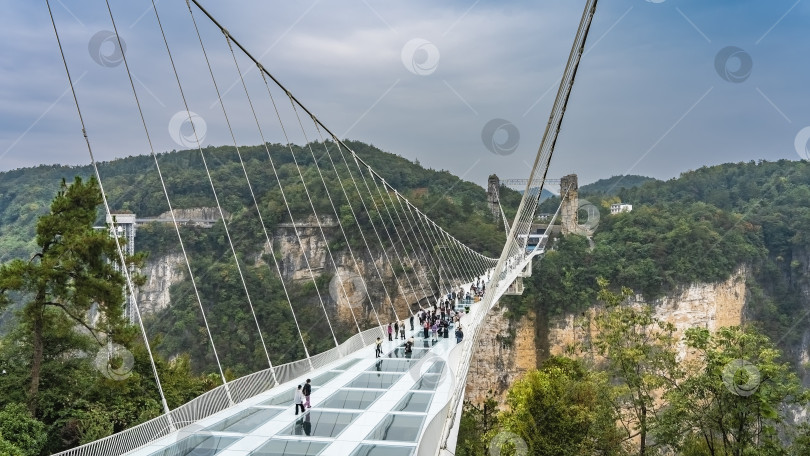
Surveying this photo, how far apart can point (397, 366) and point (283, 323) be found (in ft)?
87.3

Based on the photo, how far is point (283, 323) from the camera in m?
38.4

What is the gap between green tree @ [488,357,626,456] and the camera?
16.7 metres

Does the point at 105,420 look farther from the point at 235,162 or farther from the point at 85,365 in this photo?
the point at 235,162

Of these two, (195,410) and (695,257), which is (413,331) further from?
(695,257)

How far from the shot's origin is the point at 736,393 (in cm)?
1159

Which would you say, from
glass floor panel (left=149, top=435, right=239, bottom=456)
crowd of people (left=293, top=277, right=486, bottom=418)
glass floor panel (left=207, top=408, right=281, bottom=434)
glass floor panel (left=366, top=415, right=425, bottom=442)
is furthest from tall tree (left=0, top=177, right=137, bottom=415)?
glass floor panel (left=366, top=415, right=425, bottom=442)

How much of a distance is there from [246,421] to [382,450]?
2.50 meters

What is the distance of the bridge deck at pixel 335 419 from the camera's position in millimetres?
7453

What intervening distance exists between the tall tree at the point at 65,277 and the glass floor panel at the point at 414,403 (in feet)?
22.6

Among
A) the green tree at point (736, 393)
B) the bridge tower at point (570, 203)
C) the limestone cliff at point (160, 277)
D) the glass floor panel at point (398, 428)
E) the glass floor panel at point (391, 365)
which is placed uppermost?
the bridge tower at point (570, 203)

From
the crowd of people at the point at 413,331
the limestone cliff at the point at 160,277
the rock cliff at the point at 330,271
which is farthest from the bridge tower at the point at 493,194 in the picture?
the crowd of people at the point at 413,331

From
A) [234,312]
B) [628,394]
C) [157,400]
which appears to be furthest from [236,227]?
[628,394]

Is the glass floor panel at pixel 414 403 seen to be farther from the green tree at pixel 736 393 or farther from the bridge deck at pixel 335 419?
the green tree at pixel 736 393

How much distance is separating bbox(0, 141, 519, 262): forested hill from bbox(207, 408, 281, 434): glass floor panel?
125ft
